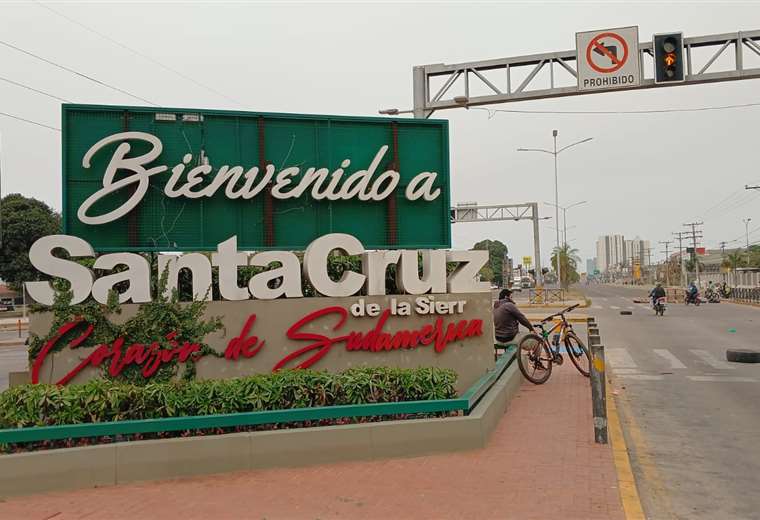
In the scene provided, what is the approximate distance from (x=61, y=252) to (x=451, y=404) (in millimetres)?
5686

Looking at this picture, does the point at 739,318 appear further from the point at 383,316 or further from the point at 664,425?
the point at 383,316

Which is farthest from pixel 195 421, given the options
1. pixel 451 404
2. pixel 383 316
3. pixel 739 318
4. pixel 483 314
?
pixel 739 318

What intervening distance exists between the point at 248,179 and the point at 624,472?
6.58m

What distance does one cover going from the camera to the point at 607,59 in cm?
1422

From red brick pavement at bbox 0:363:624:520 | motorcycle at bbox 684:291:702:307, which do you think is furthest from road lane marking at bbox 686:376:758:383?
motorcycle at bbox 684:291:702:307

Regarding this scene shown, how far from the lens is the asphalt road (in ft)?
20.3

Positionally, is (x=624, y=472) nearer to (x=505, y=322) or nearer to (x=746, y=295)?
(x=505, y=322)

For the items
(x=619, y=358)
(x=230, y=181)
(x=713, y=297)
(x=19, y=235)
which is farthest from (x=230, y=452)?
(x=19, y=235)

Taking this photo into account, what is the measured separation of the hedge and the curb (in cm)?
200

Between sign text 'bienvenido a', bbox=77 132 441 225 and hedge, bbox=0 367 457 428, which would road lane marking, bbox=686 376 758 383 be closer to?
sign text 'bienvenido a', bbox=77 132 441 225

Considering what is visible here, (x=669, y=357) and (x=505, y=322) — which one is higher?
(x=505, y=322)

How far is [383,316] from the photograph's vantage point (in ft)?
31.8

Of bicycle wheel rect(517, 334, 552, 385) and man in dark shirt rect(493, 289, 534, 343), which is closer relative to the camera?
bicycle wheel rect(517, 334, 552, 385)

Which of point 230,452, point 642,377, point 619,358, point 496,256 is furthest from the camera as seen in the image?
point 496,256
